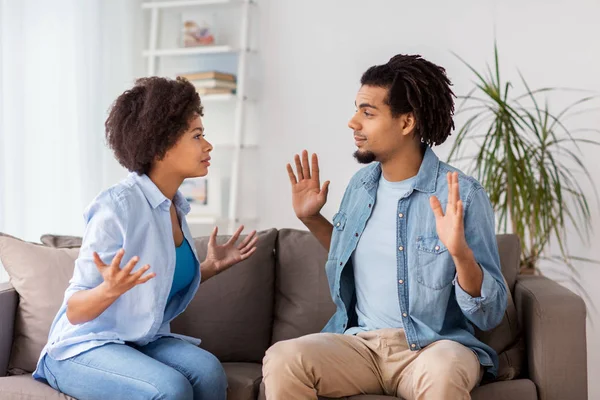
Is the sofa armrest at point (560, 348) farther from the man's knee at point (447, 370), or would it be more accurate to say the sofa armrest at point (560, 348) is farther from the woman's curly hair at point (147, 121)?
the woman's curly hair at point (147, 121)

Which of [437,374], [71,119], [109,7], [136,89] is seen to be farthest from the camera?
[109,7]

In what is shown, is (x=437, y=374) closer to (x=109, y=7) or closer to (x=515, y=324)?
(x=515, y=324)

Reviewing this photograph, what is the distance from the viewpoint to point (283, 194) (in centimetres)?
433

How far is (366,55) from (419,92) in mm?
1827

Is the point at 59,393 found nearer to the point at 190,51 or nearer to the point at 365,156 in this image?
the point at 365,156

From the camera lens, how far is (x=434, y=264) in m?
2.25

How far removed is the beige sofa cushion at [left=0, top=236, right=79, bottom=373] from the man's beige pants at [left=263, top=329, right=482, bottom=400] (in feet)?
2.61

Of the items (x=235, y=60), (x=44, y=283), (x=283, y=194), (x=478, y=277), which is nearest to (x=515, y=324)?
(x=478, y=277)

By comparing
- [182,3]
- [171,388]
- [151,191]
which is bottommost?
[171,388]

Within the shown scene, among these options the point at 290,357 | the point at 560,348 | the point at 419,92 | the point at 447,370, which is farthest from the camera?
the point at 419,92

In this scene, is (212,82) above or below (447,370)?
above

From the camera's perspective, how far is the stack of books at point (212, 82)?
13.5 ft

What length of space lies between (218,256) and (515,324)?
93cm

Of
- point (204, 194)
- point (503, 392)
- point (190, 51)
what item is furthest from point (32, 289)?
point (190, 51)
